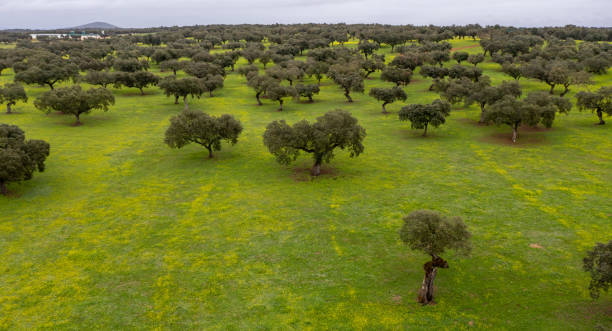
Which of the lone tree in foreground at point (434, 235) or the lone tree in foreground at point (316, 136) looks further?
the lone tree in foreground at point (316, 136)

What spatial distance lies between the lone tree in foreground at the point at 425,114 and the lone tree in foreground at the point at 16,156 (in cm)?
6398

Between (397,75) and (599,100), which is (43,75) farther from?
(599,100)

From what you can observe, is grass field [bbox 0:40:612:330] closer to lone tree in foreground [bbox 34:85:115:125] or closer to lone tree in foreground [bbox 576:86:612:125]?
lone tree in foreground [bbox 576:86:612:125]

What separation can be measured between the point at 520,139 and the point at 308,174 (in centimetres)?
4583

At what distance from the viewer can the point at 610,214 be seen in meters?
44.6

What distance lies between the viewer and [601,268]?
25.5 meters

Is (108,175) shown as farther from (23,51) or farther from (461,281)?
(23,51)

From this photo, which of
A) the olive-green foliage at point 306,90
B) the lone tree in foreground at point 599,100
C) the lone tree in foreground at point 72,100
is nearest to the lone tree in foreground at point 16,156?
the lone tree in foreground at point 72,100

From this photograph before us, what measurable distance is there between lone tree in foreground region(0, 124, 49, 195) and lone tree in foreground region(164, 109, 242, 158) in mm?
17955

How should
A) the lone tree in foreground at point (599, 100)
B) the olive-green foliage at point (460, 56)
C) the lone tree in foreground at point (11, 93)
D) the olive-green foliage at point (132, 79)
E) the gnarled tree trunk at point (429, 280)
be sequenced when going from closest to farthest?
1. the gnarled tree trunk at point (429, 280)
2. the lone tree in foreground at point (599, 100)
3. the lone tree in foreground at point (11, 93)
4. the olive-green foliage at point (132, 79)
5. the olive-green foliage at point (460, 56)

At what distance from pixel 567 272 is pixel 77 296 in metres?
43.9

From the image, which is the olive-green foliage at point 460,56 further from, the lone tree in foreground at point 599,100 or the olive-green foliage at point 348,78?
the lone tree in foreground at point 599,100

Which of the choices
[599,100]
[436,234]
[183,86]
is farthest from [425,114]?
[183,86]

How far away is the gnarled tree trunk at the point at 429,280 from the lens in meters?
29.0
